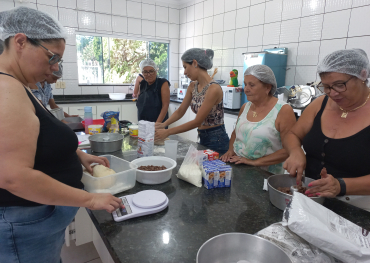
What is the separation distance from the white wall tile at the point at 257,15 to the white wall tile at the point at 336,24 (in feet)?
2.83

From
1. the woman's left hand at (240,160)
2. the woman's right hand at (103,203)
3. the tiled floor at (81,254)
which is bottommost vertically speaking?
the tiled floor at (81,254)

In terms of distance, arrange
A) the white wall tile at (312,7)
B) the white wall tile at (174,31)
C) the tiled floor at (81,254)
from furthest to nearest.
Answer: the white wall tile at (174,31)
the white wall tile at (312,7)
the tiled floor at (81,254)

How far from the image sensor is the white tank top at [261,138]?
1.52 metres

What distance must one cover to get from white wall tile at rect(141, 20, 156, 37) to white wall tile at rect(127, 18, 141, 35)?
0.08m

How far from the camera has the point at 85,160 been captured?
1.13 m

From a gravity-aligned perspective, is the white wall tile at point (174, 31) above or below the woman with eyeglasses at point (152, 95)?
above

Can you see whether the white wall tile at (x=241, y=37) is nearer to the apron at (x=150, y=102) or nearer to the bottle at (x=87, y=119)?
the apron at (x=150, y=102)

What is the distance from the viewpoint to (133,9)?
4359mm

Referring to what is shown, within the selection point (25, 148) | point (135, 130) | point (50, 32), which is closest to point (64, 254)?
Result: point (135, 130)

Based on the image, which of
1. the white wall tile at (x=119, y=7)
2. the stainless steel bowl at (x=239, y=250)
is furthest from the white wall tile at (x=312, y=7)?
the white wall tile at (x=119, y=7)

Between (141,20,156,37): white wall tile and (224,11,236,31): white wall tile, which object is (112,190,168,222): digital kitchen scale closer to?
(224,11,236,31): white wall tile

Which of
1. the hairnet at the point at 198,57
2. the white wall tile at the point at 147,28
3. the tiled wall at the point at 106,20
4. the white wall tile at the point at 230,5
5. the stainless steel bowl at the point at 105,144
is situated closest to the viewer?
the stainless steel bowl at the point at 105,144

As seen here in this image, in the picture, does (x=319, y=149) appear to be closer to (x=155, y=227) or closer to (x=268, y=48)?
(x=155, y=227)

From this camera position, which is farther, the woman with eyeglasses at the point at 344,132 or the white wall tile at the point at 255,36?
the white wall tile at the point at 255,36
